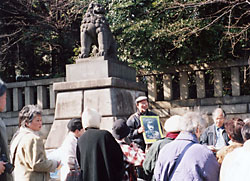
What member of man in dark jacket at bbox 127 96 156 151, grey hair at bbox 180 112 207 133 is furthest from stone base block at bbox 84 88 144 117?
grey hair at bbox 180 112 207 133

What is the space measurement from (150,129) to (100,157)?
1.75 m

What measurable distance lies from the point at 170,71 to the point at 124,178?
615cm

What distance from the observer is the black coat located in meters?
3.66

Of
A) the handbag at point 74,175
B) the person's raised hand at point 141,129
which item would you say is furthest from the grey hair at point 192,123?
the person's raised hand at point 141,129

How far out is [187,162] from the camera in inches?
125

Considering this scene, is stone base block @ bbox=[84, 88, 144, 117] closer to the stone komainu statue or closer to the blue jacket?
the stone komainu statue

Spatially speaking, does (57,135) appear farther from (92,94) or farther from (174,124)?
(174,124)

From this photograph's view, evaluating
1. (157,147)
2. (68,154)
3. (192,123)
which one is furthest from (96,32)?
(192,123)

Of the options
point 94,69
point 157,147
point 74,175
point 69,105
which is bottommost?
point 74,175

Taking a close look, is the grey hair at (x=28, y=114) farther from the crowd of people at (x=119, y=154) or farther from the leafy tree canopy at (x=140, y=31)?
the leafy tree canopy at (x=140, y=31)

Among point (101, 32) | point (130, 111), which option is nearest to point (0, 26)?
point (101, 32)

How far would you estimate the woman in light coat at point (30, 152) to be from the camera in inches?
143

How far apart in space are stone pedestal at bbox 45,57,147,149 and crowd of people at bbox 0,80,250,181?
93.8 inches

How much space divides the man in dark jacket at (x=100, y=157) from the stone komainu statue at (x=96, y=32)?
3.68 meters
